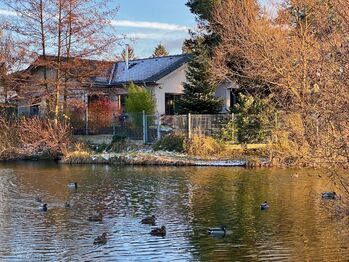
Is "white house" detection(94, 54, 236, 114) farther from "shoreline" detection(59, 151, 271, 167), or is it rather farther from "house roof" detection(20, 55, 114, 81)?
"shoreline" detection(59, 151, 271, 167)

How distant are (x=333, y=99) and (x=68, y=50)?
27.3m


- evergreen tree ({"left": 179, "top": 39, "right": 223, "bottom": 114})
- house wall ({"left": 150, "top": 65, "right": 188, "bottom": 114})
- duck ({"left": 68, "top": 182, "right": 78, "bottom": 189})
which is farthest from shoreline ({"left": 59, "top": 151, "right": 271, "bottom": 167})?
house wall ({"left": 150, "top": 65, "right": 188, "bottom": 114})

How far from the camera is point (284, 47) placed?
89.1ft

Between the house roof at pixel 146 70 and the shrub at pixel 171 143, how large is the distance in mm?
8828

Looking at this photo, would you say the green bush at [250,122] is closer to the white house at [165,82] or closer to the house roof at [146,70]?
the white house at [165,82]

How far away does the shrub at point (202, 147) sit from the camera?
29125 millimetres

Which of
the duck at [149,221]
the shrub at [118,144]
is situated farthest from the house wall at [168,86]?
the duck at [149,221]

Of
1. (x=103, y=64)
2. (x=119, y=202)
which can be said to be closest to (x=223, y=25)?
(x=103, y=64)

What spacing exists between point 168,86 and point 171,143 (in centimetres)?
1036

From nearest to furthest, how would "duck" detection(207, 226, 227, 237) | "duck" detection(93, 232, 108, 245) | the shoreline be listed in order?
1. "duck" detection(93, 232, 108, 245)
2. "duck" detection(207, 226, 227, 237)
3. the shoreline

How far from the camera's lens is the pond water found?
10.9 metres

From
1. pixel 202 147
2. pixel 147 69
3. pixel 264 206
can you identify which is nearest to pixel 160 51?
pixel 147 69

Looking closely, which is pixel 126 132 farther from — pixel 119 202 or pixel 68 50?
pixel 119 202

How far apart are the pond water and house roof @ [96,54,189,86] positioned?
55.1ft
